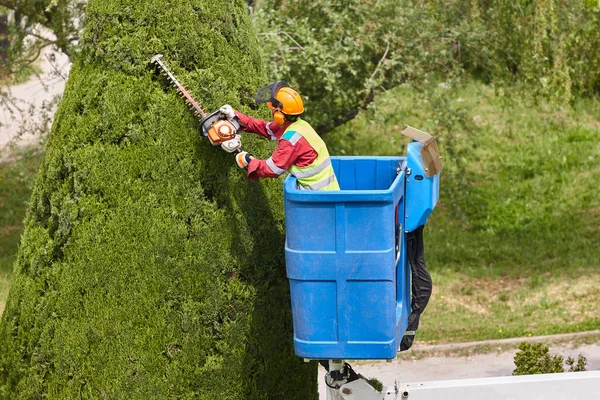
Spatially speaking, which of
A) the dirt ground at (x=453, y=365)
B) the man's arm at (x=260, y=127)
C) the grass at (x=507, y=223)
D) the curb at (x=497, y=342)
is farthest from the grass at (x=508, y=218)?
the man's arm at (x=260, y=127)

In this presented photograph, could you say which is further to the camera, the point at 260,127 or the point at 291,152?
the point at 260,127

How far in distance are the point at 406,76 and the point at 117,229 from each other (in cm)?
822

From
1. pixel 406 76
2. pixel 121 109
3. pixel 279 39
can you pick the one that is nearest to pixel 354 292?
pixel 121 109

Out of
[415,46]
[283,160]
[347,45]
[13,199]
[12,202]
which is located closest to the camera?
[283,160]

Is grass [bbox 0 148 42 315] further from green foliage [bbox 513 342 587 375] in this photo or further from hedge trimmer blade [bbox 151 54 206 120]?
hedge trimmer blade [bbox 151 54 206 120]

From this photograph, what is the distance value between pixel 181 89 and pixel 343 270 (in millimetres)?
1162

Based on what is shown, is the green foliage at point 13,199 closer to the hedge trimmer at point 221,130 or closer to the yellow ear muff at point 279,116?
the hedge trimmer at point 221,130

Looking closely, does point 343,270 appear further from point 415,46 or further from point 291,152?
point 415,46

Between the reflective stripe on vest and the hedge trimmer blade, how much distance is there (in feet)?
1.48

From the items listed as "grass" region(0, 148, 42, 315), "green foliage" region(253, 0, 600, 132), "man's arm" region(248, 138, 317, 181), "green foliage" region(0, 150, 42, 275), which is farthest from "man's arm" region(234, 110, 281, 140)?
"green foliage" region(0, 150, 42, 275)

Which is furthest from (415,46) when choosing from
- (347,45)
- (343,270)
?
(343,270)

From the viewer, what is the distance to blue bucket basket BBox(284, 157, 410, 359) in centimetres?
428

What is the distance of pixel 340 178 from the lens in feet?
17.1

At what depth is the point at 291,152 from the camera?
4484mm
